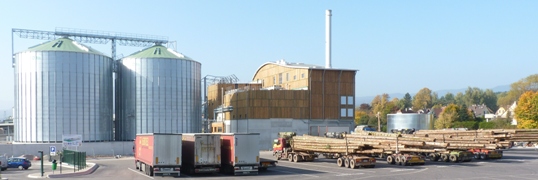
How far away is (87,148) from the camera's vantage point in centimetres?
6875

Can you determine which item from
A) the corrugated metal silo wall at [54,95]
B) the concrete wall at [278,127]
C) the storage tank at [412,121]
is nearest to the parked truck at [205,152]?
the corrugated metal silo wall at [54,95]

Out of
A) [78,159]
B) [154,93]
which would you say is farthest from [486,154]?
[154,93]

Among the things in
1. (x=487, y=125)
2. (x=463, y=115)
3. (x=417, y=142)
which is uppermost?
(x=417, y=142)

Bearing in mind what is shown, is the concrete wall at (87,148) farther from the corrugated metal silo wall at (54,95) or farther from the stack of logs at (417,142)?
the stack of logs at (417,142)

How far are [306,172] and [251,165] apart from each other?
3.93m

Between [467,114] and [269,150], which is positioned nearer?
[269,150]

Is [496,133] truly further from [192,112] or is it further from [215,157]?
[192,112]

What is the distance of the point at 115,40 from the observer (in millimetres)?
84312

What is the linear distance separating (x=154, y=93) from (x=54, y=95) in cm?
1220

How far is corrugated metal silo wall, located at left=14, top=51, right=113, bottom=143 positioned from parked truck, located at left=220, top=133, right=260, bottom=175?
37629 millimetres

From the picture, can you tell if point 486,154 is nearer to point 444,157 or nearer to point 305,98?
point 444,157

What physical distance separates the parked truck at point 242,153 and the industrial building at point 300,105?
42224 mm

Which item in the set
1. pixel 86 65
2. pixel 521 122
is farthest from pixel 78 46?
pixel 521 122

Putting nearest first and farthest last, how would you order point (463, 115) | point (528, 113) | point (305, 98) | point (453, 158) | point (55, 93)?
point (453, 158), point (55, 93), point (305, 98), point (528, 113), point (463, 115)
